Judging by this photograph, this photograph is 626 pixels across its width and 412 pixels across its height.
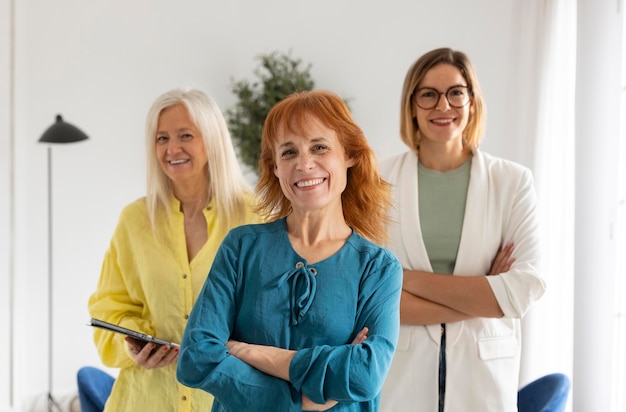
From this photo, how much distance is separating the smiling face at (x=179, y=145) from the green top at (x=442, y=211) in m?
0.69

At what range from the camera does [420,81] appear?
255 cm

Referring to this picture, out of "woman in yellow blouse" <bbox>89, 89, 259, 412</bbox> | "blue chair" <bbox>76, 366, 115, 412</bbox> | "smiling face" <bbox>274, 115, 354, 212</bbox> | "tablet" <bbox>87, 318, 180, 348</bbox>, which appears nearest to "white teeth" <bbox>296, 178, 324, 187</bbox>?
"smiling face" <bbox>274, 115, 354, 212</bbox>

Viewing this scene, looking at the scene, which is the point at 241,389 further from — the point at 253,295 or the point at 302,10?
the point at 302,10

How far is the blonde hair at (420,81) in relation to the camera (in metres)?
2.53

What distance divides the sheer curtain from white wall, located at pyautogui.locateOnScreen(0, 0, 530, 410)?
783 mm

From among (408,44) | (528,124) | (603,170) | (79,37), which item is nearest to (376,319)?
(603,170)

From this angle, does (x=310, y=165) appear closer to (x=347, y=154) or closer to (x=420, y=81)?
(x=347, y=154)

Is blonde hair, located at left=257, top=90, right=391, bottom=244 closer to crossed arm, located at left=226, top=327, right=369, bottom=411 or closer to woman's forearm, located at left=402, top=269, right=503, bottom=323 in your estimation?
crossed arm, located at left=226, top=327, right=369, bottom=411

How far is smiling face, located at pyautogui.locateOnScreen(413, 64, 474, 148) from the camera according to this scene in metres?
2.49

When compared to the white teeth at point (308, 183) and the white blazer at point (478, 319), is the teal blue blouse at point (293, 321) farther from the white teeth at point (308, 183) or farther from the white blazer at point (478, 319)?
the white blazer at point (478, 319)

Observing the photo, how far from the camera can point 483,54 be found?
192 inches

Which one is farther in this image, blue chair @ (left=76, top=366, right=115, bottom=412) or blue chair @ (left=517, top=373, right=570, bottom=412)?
blue chair @ (left=76, top=366, right=115, bottom=412)

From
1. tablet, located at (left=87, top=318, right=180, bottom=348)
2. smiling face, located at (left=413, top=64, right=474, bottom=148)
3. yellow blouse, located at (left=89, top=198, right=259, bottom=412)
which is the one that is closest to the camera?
tablet, located at (left=87, top=318, right=180, bottom=348)

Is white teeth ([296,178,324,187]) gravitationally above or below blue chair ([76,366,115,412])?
above
